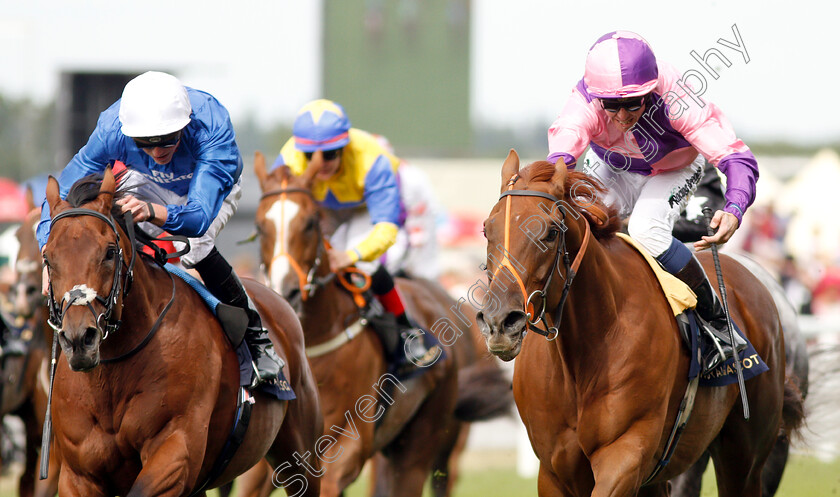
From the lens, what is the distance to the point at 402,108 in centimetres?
2492

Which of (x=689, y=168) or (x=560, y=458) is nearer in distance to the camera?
(x=560, y=458)

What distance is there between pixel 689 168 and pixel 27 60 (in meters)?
16.9

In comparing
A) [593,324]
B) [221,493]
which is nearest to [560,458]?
[593,324]

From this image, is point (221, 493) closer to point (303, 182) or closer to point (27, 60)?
point (303, 182)

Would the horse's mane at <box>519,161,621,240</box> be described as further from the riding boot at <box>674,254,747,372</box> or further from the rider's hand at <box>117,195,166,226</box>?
the rider's hand at <box>117,195,166,226</box>

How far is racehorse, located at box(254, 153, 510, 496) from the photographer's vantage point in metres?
5.70

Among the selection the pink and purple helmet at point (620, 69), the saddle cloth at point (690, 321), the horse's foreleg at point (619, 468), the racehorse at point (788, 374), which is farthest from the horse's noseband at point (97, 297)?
the racehorse at point (788, 374)

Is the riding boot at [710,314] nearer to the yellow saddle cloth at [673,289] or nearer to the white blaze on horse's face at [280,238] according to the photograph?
the yellow saddle cloth at [673,289]

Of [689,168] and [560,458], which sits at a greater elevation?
[689,168]

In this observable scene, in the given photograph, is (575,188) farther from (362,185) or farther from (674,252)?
(362,185)

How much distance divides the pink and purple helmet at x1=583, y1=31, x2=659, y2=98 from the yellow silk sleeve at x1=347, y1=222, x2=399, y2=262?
7.14 ft

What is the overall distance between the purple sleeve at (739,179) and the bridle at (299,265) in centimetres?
A: 230

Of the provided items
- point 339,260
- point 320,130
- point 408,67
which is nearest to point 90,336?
point 339,260

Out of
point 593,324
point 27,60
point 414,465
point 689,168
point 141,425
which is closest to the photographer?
point 141,425
